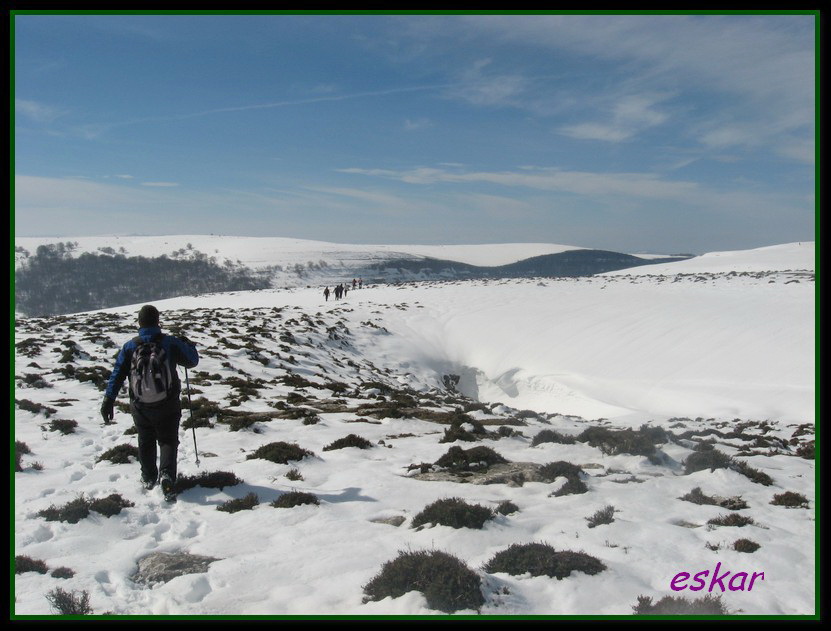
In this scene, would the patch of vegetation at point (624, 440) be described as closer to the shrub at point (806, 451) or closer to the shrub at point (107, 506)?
the shrub at point (806, 451)

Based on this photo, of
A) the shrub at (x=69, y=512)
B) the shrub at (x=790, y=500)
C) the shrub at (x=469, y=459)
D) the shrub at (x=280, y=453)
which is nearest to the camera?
the shrub at (x=69, y=512)

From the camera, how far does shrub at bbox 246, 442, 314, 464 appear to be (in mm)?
10688

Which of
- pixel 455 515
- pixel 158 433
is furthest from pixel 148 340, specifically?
pixel 455 515

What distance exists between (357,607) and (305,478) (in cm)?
492

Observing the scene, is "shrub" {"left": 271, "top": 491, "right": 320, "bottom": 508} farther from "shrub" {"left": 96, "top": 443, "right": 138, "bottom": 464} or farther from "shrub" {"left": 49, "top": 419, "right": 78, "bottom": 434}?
"shrub" {"left": 49, "top": 419, "right": 78, "bottom": 434}

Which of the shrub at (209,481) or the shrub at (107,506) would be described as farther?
the shrub at (209,481)

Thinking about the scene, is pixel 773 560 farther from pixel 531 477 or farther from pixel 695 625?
pixel 531 477

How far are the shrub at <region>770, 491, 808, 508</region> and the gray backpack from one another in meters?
9.81

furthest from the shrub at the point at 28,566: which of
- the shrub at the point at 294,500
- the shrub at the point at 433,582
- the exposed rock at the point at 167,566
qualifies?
the shrub at the point at 433,582

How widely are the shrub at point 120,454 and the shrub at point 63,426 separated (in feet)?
8.42

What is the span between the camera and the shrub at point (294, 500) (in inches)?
316

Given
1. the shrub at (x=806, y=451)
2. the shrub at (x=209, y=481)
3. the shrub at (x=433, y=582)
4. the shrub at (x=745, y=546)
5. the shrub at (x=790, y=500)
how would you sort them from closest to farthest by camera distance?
the shrub at (x=433, y=582) < the shrub at (x=745, y=546) < the shrub at (x=790, y=500) < the shrub at (x=209, y=481) < the shrub at (x=806, y=451)

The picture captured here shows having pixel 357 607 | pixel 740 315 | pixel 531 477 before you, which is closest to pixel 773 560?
pixel 531 477

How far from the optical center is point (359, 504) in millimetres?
8312
